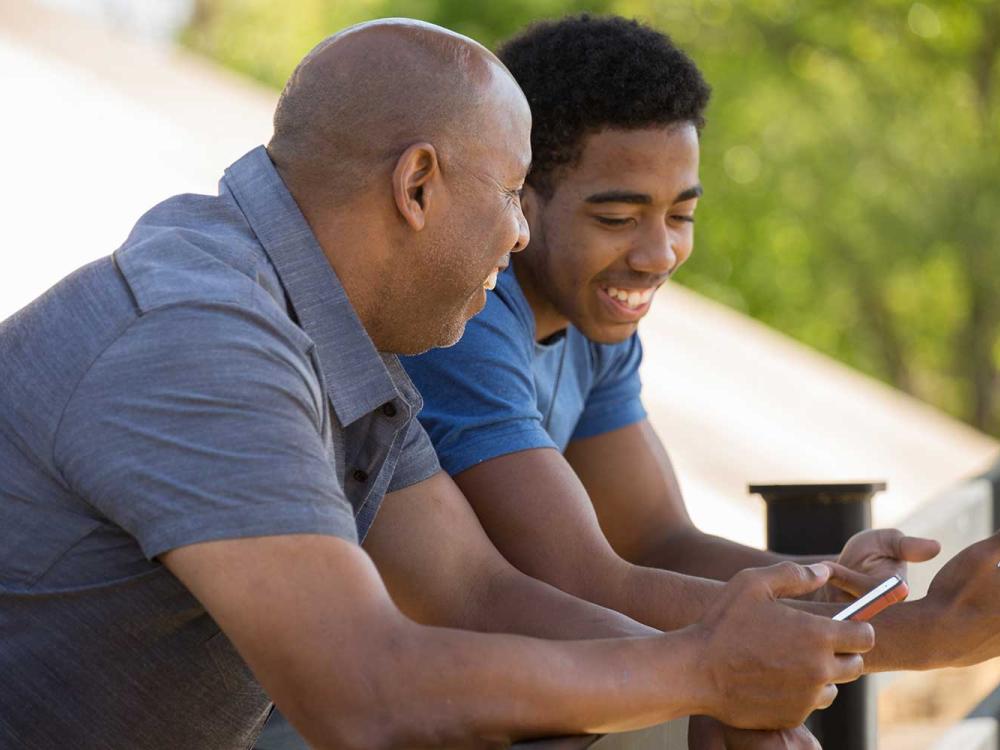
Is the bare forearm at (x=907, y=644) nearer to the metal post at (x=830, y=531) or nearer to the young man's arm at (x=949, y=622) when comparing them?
the young man's arm at (x=949, y=622)

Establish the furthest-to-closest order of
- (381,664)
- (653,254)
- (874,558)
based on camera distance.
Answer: (653,254), (874,558), (381,664)

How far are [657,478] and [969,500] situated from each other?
2.74 feet

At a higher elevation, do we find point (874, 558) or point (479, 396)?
point (479, 396)

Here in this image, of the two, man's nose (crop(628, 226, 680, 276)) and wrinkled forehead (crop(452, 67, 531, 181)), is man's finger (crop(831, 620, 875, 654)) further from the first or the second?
man's nose (crop(628, 226, 680, 276))

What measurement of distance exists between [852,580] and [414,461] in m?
0.76

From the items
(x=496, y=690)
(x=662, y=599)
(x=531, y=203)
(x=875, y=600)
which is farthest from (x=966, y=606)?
(x=496, y=690)

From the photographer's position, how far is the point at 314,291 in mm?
1814

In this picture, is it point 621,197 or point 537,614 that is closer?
point 537,614

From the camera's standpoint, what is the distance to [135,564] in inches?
65.4

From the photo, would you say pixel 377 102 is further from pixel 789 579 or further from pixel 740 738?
pixel 740 738

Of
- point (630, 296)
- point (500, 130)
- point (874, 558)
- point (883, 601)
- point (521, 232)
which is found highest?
point (500, 130)

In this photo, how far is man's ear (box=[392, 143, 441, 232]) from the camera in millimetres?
1791

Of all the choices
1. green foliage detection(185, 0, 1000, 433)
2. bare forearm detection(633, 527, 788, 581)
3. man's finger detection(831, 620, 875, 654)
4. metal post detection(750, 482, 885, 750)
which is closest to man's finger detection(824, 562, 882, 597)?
bare forearm detection(633, 527, 788, 581)

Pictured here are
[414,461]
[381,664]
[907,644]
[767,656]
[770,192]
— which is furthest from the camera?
[770,192]
